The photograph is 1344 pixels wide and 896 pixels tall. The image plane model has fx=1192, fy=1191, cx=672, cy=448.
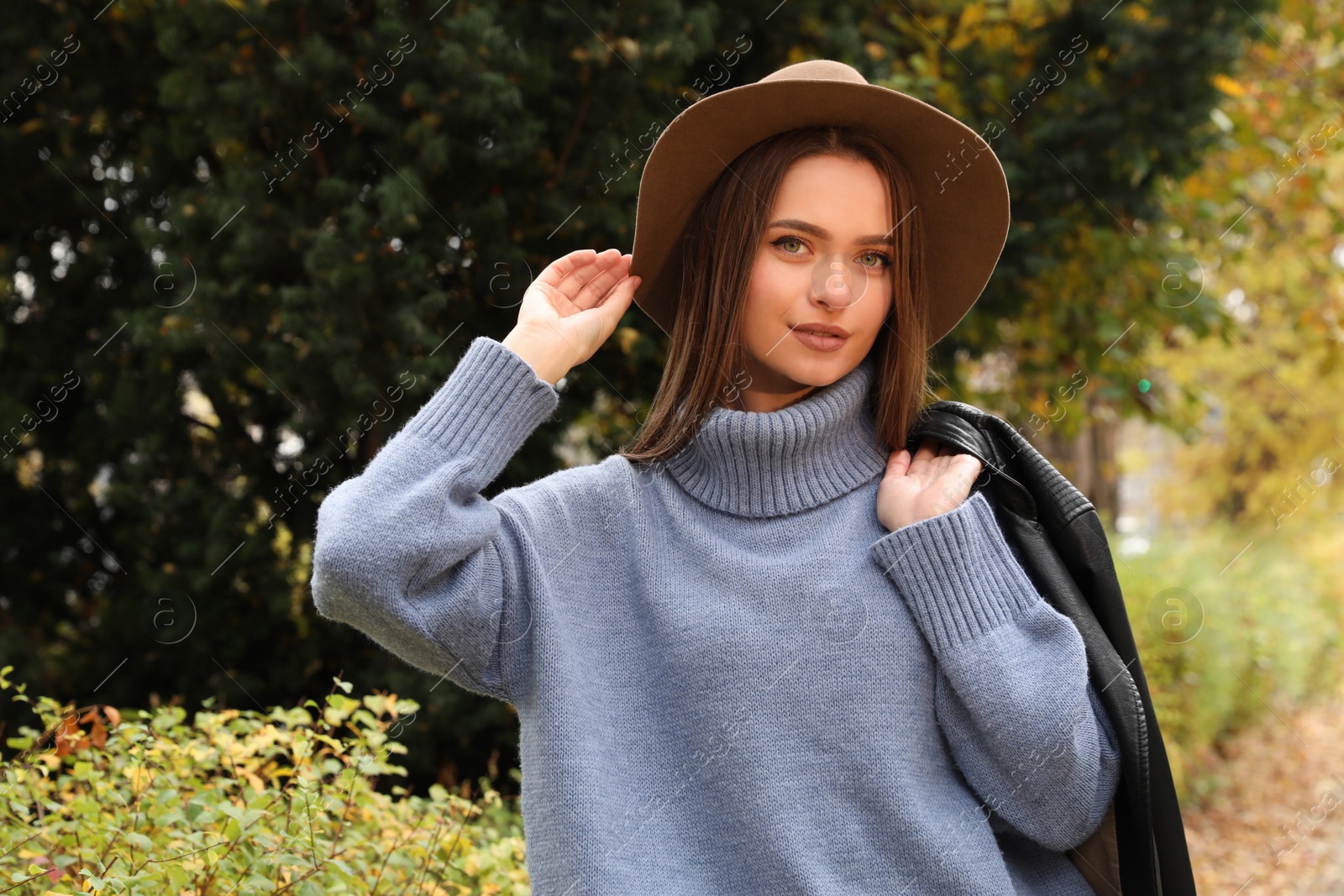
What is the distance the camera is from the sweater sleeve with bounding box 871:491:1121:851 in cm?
158

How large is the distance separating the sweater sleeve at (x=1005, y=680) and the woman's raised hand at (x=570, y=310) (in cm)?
54

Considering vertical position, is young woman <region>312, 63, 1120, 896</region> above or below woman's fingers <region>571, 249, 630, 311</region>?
below

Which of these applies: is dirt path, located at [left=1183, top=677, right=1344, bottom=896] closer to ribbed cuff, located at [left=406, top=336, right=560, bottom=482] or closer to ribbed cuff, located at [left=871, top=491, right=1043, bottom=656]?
ribbed cuff, located at [left=871, top=491, right=1043, bottom=656]

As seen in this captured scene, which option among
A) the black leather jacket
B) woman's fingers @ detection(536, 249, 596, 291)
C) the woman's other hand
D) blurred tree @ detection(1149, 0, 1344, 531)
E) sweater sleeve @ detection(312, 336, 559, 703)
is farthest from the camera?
blurred tree @ detection(1149, 0, 1344, 531)

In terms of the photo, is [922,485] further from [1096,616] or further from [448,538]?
[448,538]

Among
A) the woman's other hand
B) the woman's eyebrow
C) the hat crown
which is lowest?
the woman's other hand

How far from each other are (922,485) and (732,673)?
0.41 m

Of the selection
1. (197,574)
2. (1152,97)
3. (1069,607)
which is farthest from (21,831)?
(1152,97)

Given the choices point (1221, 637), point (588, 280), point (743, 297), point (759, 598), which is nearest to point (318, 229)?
point (588, 280)

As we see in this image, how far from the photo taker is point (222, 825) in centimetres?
209

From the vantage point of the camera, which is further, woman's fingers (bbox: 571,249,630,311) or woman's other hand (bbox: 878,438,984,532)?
woman's fingers (bbox: 571,249,630,311)

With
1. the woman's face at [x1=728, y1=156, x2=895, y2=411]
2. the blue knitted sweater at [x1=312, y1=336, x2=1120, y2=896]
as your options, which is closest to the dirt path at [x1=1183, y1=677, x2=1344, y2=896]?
the blue knitted sweater at [x1=312, y1=336, x2=1120, y2=896]

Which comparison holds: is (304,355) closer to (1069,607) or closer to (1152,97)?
(1069,607)

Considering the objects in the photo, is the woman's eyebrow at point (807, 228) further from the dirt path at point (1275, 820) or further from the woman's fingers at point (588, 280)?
the dirt path at point (1275, 820)
